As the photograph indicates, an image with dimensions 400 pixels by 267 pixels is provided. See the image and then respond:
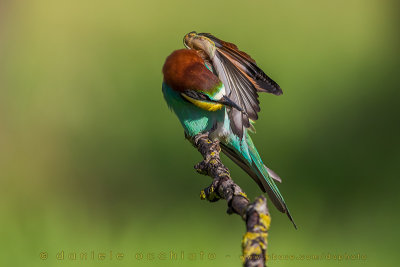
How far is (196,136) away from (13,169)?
1699 millimetres

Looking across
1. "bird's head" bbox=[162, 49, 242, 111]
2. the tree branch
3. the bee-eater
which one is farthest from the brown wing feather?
the tree branch

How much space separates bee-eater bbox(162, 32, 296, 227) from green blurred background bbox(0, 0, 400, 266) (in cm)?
46

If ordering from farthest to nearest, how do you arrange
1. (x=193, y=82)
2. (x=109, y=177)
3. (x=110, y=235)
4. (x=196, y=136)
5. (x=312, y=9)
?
1. (x=312, y=9)
2. (x=109, y=177)
3. (x=110, y=235)
4. (x=196, y=136)
5. (x=193, y=82)

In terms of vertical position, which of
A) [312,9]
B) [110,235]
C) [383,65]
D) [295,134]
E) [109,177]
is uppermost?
[312,9]

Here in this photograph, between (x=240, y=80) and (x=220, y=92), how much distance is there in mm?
196

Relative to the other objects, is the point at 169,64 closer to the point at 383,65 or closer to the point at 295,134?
the point at 295,134

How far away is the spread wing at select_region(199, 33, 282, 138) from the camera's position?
2275 mm

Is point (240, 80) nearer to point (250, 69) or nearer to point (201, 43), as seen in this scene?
point (250, 69)

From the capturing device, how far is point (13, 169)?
3789 millimetres

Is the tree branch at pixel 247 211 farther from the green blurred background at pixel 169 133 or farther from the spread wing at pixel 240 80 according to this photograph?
the green blurred background at pixel 169 133

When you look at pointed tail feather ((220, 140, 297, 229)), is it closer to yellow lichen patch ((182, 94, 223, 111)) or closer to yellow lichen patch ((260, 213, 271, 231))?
yellow lichen patch ((182, 94, 223, 111))

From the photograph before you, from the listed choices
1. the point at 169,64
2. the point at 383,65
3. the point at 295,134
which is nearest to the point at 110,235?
the point at 169,64

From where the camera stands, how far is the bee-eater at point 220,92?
221cm

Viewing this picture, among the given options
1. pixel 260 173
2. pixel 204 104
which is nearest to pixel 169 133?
pixel 260 173
